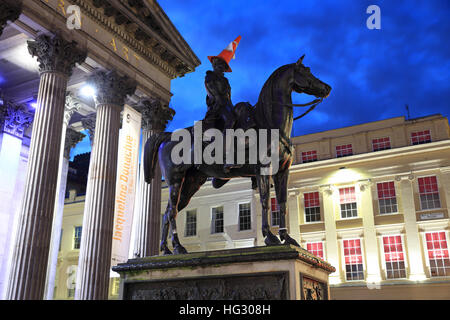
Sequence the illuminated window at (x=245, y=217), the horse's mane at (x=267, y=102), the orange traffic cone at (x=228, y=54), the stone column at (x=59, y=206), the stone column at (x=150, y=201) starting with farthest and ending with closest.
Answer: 1. the illuminated window at (x=245, y=217)
2. the stone column at (x=59, y=206)
3. the stone column at (x=150, y=201)
4. the orange traffic cone at (x=228, y=54)
5. the horse's mane at (x=267, y=102)

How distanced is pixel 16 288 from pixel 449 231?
2355 centimetres

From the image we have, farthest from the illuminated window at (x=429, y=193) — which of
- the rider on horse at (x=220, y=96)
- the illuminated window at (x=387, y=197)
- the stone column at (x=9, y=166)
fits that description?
the rider on horse at (x=220, y=96)

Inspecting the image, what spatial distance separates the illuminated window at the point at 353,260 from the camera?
91.7 ft

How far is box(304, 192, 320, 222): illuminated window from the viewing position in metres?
30.4

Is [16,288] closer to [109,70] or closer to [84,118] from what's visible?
[109,70]

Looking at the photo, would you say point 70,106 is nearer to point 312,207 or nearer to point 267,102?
point 267,102

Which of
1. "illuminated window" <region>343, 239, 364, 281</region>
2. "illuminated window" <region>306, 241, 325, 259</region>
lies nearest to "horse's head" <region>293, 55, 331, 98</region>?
"illuminated window" <region>343, 239, 364, 281</region>

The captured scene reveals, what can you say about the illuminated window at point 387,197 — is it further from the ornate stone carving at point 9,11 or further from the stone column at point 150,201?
the ornate stone carving at point 9,11

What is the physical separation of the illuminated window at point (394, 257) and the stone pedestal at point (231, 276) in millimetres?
23076

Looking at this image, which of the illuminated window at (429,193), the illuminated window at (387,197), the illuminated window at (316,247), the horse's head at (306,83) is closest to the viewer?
the horse's head at (306,83)

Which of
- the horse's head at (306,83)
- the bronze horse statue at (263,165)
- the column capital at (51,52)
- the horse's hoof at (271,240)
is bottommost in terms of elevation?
the horse's hoof at (271,240)

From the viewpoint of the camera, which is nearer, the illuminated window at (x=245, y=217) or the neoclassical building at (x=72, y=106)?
the neoclassical building at (x=72, y=106)

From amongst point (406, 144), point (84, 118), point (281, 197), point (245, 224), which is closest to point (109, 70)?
point (84, 118)

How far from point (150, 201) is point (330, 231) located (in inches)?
583
